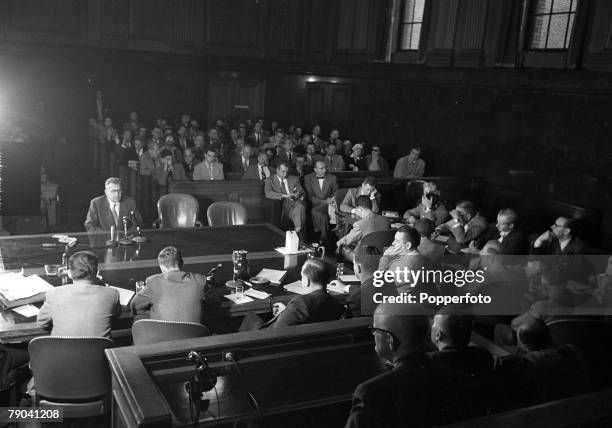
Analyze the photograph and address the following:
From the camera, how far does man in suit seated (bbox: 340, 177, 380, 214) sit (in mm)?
7465

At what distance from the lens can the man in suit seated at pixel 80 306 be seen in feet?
11.9

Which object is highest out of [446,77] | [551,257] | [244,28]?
[244,28]

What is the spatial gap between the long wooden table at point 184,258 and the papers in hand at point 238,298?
4cm

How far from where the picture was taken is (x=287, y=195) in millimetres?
8180

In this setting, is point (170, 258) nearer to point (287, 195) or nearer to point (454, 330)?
point (454, 330)

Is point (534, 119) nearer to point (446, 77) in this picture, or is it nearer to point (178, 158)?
point (446, 77)

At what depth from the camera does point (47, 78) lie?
1317 cm

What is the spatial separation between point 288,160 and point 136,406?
8.76 meters

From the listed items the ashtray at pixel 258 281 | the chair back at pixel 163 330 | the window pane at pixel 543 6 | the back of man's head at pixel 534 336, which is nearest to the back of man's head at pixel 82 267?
the chair back at pixel 163 330

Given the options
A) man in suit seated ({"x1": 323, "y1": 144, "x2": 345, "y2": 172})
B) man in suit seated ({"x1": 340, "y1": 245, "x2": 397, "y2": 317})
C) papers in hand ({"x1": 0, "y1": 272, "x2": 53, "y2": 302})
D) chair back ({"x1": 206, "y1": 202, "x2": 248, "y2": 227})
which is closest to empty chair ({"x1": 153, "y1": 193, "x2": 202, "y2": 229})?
chair back ({"x1": 206, "y1": 202, "x2": 248, "y2": 227})

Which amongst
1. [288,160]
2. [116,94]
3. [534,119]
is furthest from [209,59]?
[534,119]

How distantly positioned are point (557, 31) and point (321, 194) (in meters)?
4.29

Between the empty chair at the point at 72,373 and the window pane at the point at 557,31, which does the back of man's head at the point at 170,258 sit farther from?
the window pane at the point at 557,31

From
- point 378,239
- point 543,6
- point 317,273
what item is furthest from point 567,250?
point 543,6
